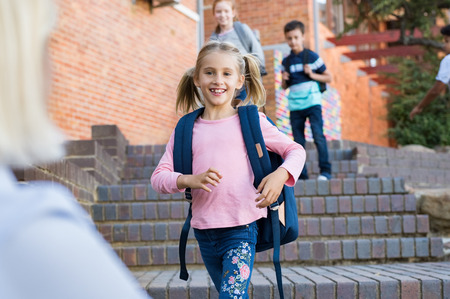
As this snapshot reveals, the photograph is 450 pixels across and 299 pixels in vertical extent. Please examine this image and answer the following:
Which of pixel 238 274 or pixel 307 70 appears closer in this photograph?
pixel 238 274

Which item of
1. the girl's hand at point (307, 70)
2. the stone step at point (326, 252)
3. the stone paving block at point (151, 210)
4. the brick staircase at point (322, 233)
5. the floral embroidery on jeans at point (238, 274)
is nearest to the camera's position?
the floral embroidery on jeans at point (238, 274)

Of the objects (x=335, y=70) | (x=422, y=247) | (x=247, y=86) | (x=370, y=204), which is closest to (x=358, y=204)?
(x=370, y=204)

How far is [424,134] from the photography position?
16.3 meters

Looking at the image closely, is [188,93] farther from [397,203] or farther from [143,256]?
[397,203]

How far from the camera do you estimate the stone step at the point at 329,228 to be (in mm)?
4785

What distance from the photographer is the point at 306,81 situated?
582 centimetres

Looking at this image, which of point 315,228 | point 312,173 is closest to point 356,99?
point 312,173

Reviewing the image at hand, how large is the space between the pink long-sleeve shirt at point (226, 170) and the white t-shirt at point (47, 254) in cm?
183

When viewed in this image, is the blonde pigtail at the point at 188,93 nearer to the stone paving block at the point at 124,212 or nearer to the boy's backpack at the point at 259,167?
the boy's backpack at the point at 259,167

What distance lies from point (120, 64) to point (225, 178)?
7.19m

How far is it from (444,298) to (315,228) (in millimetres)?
1516

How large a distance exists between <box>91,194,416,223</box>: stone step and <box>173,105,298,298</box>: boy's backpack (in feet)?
8.16

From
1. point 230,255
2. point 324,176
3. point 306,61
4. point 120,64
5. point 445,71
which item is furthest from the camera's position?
point 120,64

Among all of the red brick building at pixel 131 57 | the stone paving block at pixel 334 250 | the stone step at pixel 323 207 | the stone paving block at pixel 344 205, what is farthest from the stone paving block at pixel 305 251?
the red brick building at pixel 131 57
